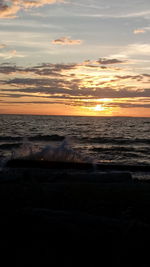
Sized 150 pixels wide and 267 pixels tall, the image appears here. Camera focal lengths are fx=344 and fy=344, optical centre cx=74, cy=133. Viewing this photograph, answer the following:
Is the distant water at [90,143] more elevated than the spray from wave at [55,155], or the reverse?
the spray from wave at [55,155]

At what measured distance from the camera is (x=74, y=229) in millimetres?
6648

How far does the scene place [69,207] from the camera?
8.59 m

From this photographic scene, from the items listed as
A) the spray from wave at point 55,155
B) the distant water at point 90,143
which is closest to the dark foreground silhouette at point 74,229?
the spray from wave at point 55,155

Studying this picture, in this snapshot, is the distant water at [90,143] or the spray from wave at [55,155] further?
the distant water at [90,143]

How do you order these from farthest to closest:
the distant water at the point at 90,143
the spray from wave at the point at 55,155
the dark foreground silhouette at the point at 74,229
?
the distant water at the point at 90,143, the spray from wave at the point at 55,155, the dark foreground silhouette at the point at 74,229

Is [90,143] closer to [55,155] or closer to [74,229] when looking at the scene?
[55,155]

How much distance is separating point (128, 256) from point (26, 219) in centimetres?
230

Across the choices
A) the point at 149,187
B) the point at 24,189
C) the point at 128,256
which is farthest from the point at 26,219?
the point at 149,187

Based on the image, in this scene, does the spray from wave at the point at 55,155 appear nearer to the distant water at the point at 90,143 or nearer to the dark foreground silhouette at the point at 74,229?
the distant water at the point at 90,143

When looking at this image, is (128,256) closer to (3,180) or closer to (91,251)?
(91,251)

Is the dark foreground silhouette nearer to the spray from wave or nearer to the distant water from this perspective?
the spray from wave

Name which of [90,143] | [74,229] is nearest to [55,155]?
[74,229]

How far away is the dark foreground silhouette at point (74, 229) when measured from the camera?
595 centimetres

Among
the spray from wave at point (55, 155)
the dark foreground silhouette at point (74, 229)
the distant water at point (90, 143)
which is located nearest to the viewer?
the dark foreground silhouette at point (74, 229)
